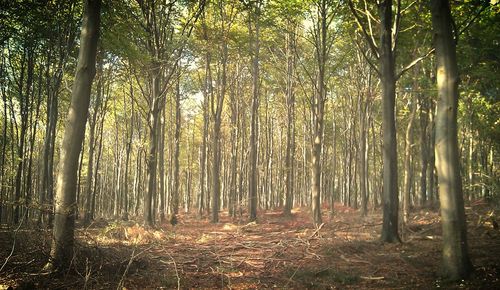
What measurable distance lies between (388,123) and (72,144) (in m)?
8.60

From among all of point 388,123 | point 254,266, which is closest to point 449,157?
point 388,123

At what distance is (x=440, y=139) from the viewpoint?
585 cm

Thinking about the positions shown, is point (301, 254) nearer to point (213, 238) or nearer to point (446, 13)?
point (213, 238)

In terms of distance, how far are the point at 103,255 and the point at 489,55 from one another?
17.2 meters

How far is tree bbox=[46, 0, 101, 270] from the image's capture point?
19.4 feet

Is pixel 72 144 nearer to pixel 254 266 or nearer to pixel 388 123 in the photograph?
pixel 254 266

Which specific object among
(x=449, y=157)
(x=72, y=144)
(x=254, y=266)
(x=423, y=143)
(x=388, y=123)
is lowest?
(x=254, y=266)

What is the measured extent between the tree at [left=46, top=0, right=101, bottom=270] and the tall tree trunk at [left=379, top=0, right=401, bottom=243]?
26.6 ft

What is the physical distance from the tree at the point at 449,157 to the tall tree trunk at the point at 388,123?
3.95m

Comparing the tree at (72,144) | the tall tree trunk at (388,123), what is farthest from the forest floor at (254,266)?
the tall tree trunk at (388,123)

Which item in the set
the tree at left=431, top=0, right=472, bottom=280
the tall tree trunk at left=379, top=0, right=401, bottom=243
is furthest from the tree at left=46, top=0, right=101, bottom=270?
the tall tree trunk at left=379, top=0, right=401, bottom=243

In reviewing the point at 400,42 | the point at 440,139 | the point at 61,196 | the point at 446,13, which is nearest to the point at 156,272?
the point at 61,196

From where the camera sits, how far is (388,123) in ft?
32.6

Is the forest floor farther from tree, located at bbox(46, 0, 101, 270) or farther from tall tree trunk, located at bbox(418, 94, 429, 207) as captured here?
tall tree trunk, located at bbox(418, 94, 429, 207)
